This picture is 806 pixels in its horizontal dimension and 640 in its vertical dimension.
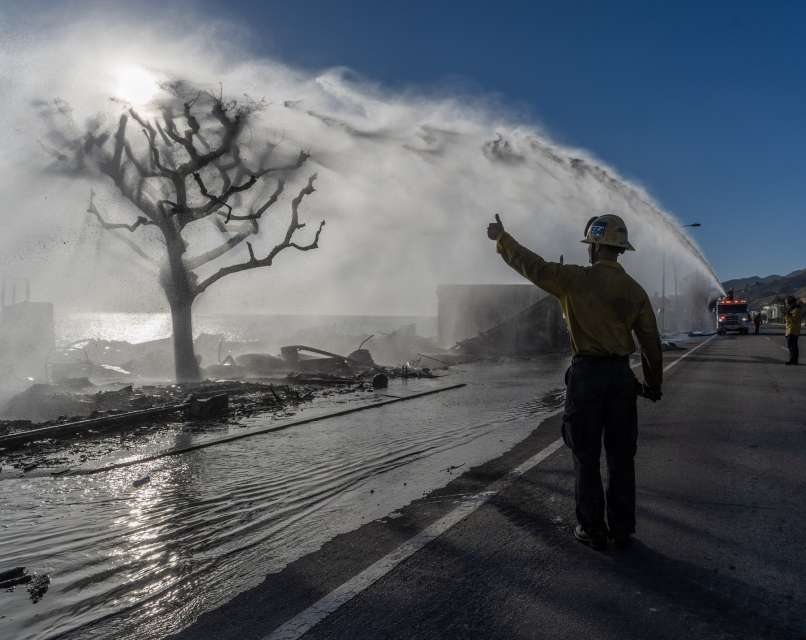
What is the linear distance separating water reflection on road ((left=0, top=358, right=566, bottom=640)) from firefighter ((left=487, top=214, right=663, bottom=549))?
183 centimetres

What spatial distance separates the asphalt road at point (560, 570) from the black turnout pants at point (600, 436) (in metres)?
0.24

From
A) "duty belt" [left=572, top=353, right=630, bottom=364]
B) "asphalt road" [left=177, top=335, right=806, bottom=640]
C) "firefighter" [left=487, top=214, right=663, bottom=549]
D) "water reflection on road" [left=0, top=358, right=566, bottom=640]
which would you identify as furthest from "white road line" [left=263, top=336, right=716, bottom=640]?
"duty belt" [left=572, top=353, right=630, bottom=364]

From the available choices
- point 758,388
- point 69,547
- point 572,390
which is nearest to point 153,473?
point 69,547

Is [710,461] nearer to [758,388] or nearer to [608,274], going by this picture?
[608,274]

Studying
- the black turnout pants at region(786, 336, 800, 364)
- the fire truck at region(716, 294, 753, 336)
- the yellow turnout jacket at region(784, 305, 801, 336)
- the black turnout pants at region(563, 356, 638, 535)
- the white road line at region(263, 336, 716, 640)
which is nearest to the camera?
the white road line at region(263, 336, 716, 640)

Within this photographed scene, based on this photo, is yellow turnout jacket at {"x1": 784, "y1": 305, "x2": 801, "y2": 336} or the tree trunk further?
the tree trunk

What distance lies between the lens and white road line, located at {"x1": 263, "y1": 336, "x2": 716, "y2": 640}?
347 cm

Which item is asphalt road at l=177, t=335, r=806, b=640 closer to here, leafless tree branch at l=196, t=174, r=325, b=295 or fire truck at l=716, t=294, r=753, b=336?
leafless tree branch at l=196, t=174, r=325, b=295

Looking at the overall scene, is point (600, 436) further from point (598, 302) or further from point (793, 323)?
point (793, 323)

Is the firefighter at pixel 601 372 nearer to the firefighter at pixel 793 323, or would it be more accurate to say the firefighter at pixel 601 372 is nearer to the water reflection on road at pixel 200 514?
the water reflection on road at pixel 200 514

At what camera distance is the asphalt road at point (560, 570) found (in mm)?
3484

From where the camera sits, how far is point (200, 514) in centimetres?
582

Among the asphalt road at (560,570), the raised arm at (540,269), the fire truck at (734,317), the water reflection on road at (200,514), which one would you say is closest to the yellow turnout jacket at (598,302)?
the raised arm at (540,269)

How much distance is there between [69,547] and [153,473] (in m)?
2.51
